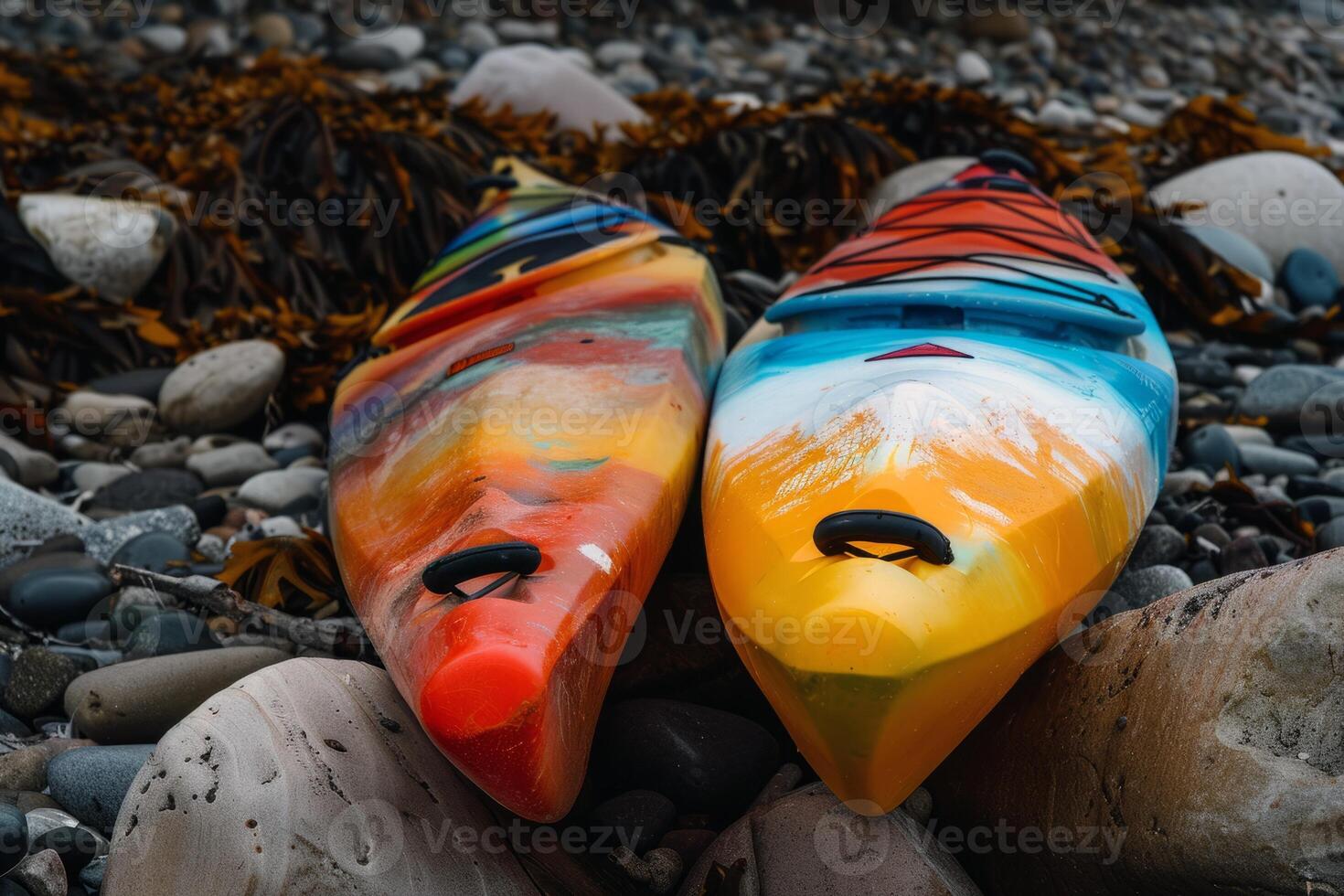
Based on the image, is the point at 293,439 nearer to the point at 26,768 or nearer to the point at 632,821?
the point at 26,768

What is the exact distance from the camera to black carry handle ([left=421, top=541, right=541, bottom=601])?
6.88 feet

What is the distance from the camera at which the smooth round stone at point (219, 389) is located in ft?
14.2

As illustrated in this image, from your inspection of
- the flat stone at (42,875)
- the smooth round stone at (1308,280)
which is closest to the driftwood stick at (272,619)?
the flat stone at (42,875)

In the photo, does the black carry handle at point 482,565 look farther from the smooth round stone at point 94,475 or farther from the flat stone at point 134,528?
the smooth round stone at point 94,475

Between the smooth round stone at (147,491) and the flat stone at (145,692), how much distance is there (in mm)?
1269

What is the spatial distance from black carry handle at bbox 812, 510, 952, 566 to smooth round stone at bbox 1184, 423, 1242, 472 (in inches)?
85.9

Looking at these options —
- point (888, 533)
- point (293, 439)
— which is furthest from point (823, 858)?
point (293, 439)

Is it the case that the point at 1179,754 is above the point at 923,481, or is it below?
below

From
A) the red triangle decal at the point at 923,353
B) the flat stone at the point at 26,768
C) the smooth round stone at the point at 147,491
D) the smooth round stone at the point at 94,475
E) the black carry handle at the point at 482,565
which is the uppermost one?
the black carry handle at the point at 482,565

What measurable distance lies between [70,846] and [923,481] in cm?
151

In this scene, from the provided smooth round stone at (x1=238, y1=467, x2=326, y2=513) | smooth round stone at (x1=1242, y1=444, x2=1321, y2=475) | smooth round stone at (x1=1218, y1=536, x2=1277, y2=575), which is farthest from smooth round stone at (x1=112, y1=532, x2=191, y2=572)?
smooth round stone at (x1=1242, y1=444, x2=1321, y2=475)

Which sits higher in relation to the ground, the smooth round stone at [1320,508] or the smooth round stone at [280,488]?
the smooth round stone at [1320,508]

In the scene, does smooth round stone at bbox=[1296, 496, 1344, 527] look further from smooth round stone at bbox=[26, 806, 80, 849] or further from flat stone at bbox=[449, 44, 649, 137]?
flat stone at bbox=[449, 44, 649, 137]

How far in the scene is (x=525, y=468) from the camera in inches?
101
